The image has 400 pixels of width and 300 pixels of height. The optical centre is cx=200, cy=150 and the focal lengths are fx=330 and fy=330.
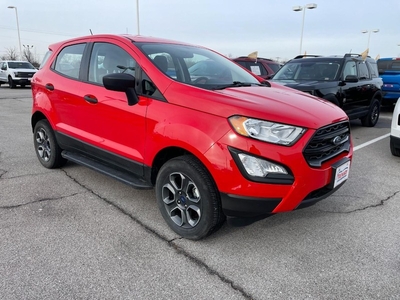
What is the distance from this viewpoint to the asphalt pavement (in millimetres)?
2320

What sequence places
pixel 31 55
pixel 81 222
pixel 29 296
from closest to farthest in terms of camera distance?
pixel 29 296 < pixel 81 222 < pixel 31 55

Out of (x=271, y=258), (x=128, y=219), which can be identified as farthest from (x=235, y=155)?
(x=128, y=219)

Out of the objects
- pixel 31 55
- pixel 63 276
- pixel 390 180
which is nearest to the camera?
pixel 63 276

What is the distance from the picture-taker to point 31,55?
5466 centimetres

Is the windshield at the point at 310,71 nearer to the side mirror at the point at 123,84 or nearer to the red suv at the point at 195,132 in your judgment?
the red suv at the point at 195,132

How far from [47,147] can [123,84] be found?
2.36 metres

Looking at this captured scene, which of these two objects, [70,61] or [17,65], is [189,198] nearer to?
[70,61]

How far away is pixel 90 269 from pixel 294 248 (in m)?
1.68

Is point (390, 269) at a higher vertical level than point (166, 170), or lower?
lower

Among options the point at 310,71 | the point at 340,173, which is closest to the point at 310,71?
the point at 310,71

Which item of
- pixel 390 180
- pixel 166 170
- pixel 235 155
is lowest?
pixel 390 180

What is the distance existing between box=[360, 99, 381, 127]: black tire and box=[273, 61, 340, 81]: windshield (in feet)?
6.40

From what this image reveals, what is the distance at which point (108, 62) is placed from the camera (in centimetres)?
358

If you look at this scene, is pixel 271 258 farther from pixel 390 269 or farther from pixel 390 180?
pixel 390 180
